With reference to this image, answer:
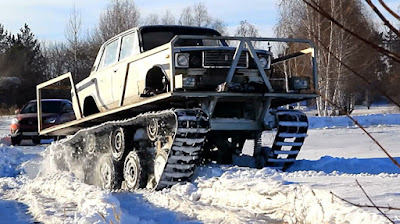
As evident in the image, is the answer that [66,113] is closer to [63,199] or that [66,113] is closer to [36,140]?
[36,140]

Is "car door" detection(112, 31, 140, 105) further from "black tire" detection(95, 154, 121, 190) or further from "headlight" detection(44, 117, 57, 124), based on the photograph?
"headlight" detection(44, 117, 57, 124)

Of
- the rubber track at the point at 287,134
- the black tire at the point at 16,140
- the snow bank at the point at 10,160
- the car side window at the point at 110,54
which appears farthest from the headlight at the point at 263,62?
the black tire at the point at 16,140

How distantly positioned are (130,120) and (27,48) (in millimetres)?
51031

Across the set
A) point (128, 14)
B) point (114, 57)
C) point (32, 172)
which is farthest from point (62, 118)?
point (128, 14)

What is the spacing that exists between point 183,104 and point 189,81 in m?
0.92

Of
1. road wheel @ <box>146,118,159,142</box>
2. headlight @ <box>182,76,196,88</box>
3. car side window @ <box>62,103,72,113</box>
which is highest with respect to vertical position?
headlight @ <box>182,76,196,88</box>

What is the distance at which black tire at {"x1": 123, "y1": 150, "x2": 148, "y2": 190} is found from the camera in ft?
29.7

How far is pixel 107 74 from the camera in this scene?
34.1ft

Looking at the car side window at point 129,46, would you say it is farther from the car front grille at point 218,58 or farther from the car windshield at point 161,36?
the car front grille at point 218,58

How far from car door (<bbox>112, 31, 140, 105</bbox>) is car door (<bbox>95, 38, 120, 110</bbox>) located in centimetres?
13

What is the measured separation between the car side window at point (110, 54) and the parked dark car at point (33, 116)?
30.6ft

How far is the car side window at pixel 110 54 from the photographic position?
1058cm

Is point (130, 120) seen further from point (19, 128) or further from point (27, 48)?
point (27, 48)

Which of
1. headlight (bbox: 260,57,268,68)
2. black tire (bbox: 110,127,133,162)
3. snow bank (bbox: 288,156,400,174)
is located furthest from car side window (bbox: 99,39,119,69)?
snow bank (bbox: 288,156,400,174)
